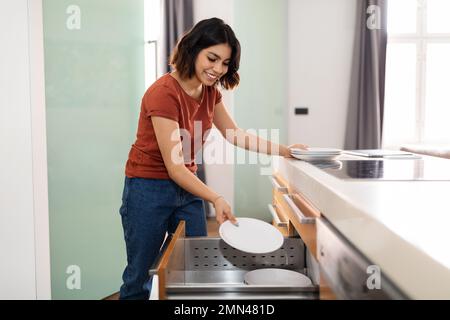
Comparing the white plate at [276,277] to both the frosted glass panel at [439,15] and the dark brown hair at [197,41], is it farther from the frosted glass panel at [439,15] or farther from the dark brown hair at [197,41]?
the frosted glass panel at [439,15]

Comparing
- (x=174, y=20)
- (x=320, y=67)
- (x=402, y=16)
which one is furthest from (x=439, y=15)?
(x=174, y=20)

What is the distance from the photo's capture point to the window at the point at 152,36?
4430 mm

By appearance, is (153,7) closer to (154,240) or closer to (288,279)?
(154,240)

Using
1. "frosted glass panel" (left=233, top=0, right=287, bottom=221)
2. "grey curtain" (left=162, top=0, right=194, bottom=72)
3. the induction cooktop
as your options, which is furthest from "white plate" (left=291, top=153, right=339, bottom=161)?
"grey curtain" (left=162, top=0, right=194, bottom=72)

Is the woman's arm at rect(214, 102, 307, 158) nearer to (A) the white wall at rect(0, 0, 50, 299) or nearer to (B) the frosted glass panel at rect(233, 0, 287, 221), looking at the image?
(A) the white wall at rect(0, 0, 50, 299)

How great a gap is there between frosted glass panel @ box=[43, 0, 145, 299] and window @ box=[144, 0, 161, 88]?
202cm

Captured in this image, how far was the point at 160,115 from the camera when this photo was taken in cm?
137

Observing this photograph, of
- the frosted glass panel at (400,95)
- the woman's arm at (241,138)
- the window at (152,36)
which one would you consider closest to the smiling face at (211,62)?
the woman's arm at (241,138)

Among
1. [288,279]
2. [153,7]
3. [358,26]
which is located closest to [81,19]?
[288,279]

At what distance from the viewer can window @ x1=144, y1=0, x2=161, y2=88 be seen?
4.43 m

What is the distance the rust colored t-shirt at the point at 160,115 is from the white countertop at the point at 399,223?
522 millimetres

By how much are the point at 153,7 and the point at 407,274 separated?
14.6ft

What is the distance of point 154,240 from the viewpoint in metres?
1.50

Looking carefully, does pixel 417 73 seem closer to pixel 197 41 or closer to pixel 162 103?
pixel 197 41
